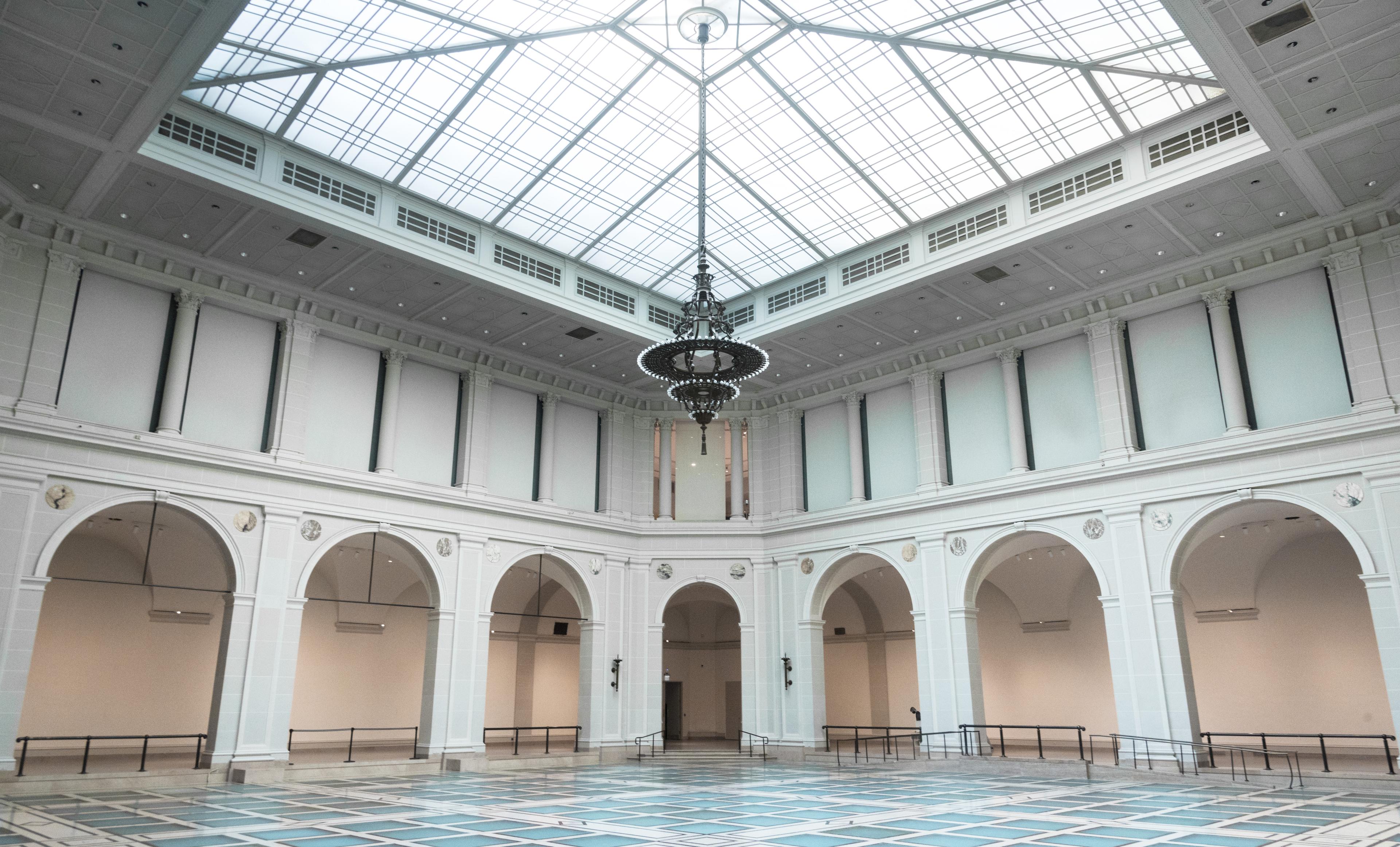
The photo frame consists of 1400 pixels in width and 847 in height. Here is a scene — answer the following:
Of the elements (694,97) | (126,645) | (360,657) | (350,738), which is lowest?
(350,738)

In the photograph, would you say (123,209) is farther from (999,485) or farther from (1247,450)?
(1247,450)

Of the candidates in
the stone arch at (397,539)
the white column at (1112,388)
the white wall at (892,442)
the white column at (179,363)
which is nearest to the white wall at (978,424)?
the white wall at (892,442)

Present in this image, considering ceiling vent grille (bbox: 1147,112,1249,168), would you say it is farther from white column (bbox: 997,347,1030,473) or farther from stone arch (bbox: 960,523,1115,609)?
stone arch (bbox: 960,523,1115,609)

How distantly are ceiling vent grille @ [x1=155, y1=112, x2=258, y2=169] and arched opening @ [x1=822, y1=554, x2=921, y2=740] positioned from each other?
19827 millimetres

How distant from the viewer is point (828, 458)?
26.2 m

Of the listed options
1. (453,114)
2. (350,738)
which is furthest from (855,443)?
(350,738)

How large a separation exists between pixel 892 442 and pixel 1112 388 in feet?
19.8

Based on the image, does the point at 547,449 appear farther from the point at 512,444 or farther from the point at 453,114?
the point at 453,114

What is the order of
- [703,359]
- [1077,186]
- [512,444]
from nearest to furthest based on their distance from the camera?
[703,359] → [1077,186] → [512,444]

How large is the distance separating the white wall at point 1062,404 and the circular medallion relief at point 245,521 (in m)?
17.9

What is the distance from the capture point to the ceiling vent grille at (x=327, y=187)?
701 inches

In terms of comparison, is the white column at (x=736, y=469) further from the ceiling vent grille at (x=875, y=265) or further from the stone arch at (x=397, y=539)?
the stone arch at (x=397, y=539)

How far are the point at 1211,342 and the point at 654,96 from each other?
13.0 meters

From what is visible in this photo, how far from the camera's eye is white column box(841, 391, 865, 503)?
24984mm
